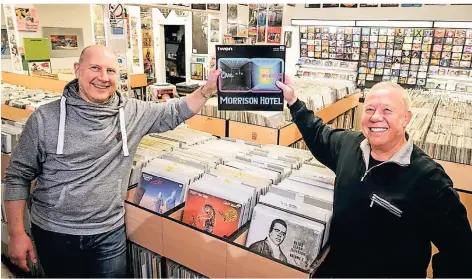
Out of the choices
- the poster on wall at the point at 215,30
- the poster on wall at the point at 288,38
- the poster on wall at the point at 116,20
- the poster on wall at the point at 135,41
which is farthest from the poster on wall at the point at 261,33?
the poster on wall at the point at 116,20

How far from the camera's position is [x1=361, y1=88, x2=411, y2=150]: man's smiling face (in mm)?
1597

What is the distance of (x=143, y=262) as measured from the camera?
210 cm

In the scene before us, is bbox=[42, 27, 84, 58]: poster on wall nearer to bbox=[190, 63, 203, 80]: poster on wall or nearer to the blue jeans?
bbox=[190, 63, 203, 80]: poster on wall

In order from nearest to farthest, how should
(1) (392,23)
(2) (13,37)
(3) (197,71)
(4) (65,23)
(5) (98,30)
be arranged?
(5) (98,30)
(1) (392,23)
(2) (13,37)
(3) (197,71)
(4) (65,23)

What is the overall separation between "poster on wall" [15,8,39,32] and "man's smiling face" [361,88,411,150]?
26.1 feet

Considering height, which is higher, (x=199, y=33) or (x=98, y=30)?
(x=199, y=33)

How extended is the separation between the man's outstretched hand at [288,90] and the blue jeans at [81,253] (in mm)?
1182

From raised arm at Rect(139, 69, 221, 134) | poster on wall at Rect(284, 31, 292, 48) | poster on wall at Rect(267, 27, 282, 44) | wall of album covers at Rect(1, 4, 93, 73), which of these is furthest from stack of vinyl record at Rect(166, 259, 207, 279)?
wall of album covers at Rect(1, 4, 93, 73)

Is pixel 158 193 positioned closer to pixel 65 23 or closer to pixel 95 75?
pixel 95 75

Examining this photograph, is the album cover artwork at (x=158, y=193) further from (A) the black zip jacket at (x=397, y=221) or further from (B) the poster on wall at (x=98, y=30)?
(B) the poster on wall at (x=98, y=30)

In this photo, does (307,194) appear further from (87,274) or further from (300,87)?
(300,87)

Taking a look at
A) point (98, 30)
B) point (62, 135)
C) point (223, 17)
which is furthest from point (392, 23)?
point (62, 135)

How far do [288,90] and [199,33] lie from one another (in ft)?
27.6

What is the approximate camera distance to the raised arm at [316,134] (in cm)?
197
